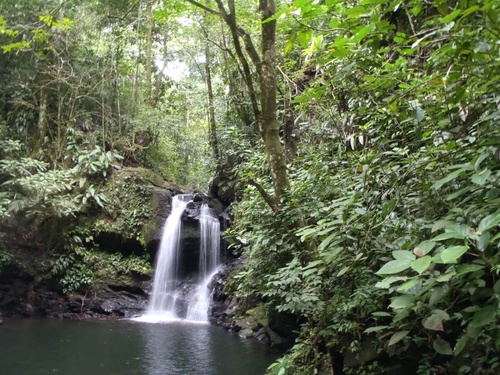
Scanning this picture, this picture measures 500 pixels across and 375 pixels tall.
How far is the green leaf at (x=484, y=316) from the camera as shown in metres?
1.47

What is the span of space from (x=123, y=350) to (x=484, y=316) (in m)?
7.34

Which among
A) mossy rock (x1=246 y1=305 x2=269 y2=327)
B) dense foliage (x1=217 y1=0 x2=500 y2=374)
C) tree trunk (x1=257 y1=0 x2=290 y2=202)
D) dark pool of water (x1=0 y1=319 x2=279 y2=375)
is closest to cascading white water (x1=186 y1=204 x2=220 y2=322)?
dark pool of water (x1=0 y1=319 x2=279 y2=375)

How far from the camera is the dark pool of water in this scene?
655 cm

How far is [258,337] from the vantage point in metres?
8.29

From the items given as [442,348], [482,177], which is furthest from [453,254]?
[442,348]

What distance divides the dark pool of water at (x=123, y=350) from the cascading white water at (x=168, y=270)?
5.31 feet

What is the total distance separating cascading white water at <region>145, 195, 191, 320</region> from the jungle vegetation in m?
0.77

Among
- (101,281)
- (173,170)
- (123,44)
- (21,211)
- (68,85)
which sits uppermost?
(123,44)

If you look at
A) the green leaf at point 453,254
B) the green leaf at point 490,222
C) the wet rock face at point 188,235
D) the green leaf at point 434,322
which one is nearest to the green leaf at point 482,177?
the green leaf at point 490,222

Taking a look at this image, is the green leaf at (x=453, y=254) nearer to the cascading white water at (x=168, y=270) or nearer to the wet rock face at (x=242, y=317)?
the wet rock face at (x=242, y=317)

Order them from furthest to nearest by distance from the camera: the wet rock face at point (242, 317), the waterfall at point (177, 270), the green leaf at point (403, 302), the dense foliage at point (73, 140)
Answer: the waterfall at point (177, 270) → the dense foliage at point (73, 140) → the wet rock face at point (242, 317) → the green leaf at point (403, 302)

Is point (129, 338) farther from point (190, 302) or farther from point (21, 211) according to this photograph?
point (21, 211)

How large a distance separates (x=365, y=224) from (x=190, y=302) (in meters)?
9.45

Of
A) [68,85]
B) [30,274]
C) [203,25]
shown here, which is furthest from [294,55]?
[30,274]
